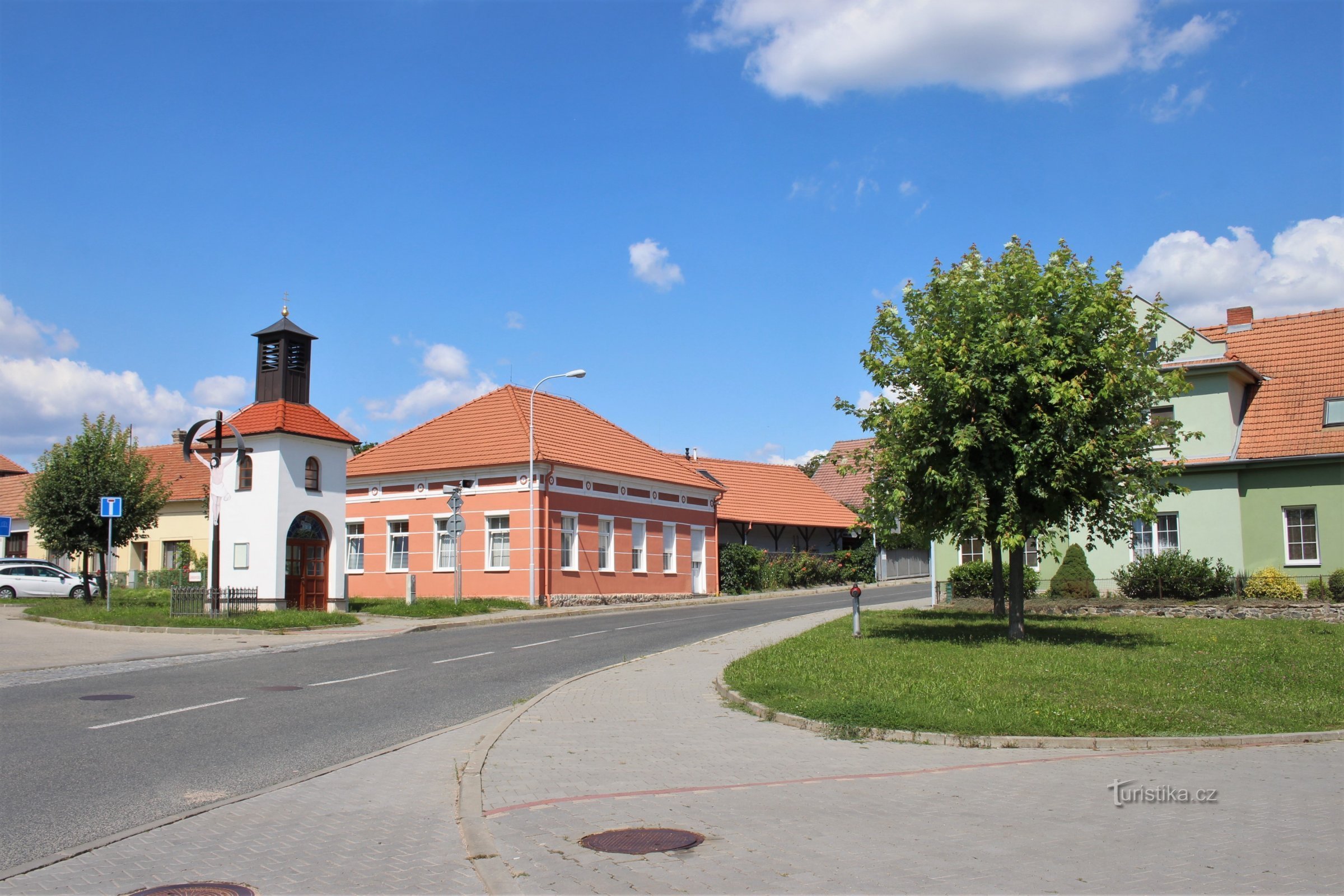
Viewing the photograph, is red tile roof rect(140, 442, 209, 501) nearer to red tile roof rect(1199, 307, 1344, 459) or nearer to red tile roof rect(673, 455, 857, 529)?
red tile roof rect(673, 455, 857, 529)

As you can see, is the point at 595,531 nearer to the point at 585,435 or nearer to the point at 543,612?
the point at 585,435

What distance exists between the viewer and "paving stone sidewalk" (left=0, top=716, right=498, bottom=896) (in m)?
5.71

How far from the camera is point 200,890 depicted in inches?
219

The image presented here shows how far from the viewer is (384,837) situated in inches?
262

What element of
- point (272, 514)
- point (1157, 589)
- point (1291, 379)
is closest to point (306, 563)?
point (272, 514)

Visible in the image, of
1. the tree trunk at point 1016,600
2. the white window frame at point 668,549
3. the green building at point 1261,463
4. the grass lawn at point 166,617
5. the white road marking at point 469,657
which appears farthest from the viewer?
the white window frame at point 668,549

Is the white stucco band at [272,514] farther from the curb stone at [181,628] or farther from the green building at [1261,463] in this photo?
the green building at [1261,463]

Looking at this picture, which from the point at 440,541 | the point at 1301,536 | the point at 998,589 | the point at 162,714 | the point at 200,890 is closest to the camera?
the point at 200,890

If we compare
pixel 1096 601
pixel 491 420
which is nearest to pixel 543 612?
pixel 491 420

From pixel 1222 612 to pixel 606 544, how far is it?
68.4 feet

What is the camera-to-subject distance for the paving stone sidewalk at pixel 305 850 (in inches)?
225

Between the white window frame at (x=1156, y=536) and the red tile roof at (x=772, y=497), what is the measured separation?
2126 centimetres

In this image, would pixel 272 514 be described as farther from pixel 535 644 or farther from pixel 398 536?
pixel 535 644

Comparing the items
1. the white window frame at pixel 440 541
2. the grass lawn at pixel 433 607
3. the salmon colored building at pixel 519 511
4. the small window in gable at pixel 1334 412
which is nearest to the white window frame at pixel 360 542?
the salmon colored building at pixel 519 511
